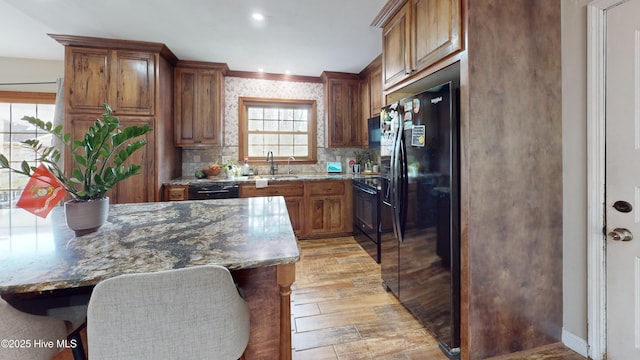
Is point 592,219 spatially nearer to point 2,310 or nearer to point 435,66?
point 435,66

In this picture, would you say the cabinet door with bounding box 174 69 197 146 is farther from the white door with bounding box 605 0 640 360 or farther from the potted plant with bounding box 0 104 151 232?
the white door with bounding box 605 0 640 360

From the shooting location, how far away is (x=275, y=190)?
3814mm

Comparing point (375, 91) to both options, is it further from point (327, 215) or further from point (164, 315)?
point (164, 315)

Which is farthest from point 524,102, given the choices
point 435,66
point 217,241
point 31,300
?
point 31,300

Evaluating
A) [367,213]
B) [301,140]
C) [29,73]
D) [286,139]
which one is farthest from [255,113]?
[29,73]

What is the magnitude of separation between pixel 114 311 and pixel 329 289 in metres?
1.99

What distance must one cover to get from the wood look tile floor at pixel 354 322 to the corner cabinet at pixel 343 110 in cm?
206

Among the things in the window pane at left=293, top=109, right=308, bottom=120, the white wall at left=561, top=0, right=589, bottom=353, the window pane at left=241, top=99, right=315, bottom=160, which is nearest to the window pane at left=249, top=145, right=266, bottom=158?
the window pane at left=241, top=99, right=315, bottom=160

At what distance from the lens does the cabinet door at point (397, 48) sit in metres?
2.12

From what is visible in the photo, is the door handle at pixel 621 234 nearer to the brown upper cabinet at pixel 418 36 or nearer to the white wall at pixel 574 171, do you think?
the white wall at pixel 574 171

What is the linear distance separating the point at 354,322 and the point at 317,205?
82.1 inches

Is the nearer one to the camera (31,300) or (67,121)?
(31,300)

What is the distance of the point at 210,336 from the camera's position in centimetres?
85

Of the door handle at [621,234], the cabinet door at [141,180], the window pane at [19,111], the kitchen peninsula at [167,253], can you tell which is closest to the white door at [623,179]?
the door handle at [621,234]
